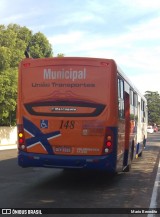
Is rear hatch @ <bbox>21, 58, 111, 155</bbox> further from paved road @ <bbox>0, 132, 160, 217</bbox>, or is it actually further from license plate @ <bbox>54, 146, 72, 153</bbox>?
paved road @ <bbox>0, 132, 160, 217</bbox>

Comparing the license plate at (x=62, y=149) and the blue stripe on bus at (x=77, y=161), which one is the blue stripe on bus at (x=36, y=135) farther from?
the blue stripe on bus at (x=77, y=161)

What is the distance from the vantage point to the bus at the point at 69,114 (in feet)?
34.8

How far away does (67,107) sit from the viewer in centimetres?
1081

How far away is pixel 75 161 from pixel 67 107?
1417mm

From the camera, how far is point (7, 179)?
499 inches

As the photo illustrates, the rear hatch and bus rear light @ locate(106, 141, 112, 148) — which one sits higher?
the rear hatch

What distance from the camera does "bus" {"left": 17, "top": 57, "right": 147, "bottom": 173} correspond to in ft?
34.8

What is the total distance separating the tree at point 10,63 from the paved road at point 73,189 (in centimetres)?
1959

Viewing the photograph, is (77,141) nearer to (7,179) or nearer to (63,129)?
(63,129)

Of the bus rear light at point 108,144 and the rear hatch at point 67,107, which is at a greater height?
the rear hatch at point 67,107

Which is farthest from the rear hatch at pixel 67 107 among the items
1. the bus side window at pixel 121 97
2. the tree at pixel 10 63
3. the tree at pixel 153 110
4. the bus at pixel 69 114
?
the tree at pixel 153 110

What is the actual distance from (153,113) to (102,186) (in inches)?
5013

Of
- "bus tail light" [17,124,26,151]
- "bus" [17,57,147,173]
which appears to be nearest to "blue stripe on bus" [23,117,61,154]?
"bus" [17,57,147,173]

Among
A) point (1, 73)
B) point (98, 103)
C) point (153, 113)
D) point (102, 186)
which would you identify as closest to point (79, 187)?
point (102, 186)
